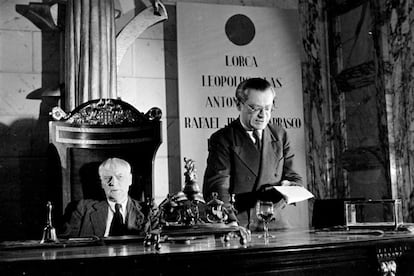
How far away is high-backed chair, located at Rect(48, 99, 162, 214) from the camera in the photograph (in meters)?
4.38

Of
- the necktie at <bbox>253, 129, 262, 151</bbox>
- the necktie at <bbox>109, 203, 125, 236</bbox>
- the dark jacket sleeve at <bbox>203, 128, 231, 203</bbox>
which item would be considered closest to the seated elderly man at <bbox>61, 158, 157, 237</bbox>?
the necktie at <bbox>109, 203, 125, 236</bbox>

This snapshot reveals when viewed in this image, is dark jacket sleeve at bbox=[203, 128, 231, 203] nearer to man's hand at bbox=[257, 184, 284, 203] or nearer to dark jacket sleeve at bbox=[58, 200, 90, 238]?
man's hand at bbox=[257, 184, 284, 203]

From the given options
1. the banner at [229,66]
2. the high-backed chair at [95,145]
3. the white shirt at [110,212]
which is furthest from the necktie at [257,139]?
the banner at [229,66]

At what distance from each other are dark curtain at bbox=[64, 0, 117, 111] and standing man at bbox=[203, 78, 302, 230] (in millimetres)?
1747

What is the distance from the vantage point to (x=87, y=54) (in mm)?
5074

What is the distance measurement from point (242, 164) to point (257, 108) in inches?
12.6

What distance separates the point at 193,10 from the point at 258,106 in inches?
104

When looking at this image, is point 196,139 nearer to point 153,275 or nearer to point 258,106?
point 258,106

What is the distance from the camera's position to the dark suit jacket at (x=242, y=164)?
349cm

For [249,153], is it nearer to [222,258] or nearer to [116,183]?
[116,183]

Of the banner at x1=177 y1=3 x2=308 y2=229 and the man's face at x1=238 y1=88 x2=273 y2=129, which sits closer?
the man's face at x1=238 y1=88 x2=273 y2=129

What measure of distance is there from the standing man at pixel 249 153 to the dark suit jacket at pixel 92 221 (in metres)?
0.44

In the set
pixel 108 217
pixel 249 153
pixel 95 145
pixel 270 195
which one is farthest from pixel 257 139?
pixel 95 145

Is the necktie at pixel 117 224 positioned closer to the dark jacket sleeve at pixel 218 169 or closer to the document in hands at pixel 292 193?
the dark jacket sleeve at pixel 218 169
